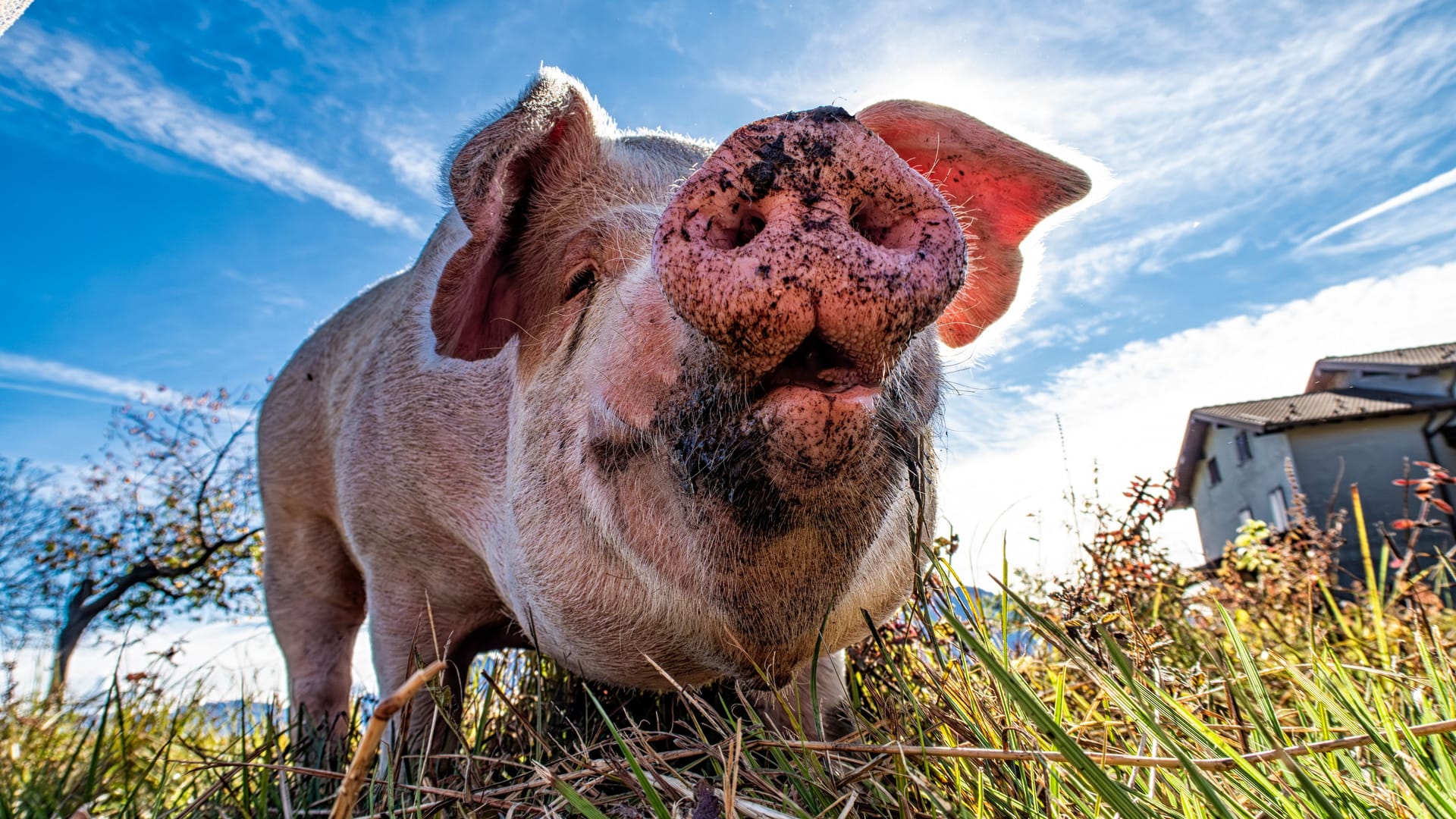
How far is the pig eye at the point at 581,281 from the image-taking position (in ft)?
8.14

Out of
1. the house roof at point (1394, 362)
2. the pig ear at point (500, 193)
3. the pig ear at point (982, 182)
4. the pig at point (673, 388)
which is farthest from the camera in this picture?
the house roof at point (1394, 362)

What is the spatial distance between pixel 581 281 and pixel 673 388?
877 millimetres

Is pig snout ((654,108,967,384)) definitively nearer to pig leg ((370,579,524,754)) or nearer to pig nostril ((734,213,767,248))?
pig nostril ((734,213,767,248))

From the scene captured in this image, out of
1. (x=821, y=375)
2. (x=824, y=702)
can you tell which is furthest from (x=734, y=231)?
(x=824, y=702)

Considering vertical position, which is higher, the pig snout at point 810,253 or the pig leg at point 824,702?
the pig snout at point 810,253

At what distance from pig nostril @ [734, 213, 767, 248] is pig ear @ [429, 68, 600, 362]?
38.8 inches

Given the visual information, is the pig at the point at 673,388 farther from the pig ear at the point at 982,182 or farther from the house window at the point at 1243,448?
the house window at the point at 1243,448

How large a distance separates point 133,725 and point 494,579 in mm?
2542

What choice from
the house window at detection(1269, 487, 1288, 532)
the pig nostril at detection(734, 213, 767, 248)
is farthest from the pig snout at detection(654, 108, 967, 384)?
the house window at detection(1269, 487, 1288, 532)

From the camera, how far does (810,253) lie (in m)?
1.44

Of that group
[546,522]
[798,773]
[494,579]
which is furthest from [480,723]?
[798,773]

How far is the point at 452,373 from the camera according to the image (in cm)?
317

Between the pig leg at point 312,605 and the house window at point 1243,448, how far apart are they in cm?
3068

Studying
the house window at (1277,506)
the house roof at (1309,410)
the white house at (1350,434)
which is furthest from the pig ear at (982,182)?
the house roof at (1309,410)
